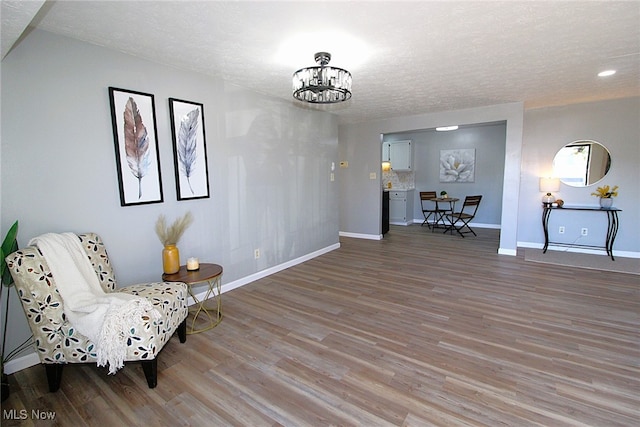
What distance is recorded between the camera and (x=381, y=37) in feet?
7.43

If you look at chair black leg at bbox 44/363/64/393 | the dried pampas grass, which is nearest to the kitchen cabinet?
the dried pampas grass

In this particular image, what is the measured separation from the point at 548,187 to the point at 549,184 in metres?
0.05

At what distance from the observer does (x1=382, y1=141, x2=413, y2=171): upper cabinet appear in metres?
7.77

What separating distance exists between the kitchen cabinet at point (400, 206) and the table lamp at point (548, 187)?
3.21 metres

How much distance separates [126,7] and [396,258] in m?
4.33

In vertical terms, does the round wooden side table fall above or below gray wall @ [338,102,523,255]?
below

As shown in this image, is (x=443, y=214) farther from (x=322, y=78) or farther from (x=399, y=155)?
(x=322, y=78)

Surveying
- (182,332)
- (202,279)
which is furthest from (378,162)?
(182,332)

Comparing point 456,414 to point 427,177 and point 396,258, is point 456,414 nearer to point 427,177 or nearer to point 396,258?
point 396,258

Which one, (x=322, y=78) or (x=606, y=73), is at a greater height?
(x=606, y=73)

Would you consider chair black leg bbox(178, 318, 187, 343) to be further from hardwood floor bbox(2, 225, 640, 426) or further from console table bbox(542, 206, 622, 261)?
console table bbox(542, 206, 622, 261)

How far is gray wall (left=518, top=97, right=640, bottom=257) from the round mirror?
7cm

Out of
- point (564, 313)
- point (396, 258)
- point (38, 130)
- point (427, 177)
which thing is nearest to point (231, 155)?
point (38, 130)

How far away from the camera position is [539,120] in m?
4.99
